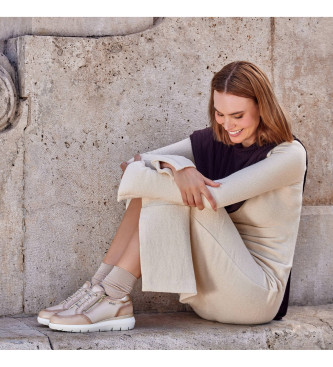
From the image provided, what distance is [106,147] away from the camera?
415 centimetres

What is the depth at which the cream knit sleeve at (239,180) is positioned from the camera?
346 centimetres

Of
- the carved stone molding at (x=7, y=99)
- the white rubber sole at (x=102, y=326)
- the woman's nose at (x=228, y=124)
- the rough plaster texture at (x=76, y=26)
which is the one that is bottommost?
the white rubber sole at (x=102, y=326)

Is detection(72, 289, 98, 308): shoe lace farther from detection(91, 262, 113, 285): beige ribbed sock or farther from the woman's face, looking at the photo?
the woman's face

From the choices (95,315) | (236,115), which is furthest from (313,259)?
(95,315)

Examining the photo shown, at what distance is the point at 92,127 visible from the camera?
4133mm

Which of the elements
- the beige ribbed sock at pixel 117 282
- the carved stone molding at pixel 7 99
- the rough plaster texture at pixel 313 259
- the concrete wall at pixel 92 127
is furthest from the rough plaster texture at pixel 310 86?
the carved stone molding at pixel 7 99

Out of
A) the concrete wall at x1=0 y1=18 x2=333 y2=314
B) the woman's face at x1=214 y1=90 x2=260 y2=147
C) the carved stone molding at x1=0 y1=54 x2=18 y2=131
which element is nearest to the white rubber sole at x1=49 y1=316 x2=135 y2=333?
the concrete wall at x1=0 y1=18 x2=333 y2=314

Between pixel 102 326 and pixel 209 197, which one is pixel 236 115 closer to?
pixel 209 197

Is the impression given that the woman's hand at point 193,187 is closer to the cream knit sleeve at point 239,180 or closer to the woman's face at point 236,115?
the cream knit sleeve at point 239,180

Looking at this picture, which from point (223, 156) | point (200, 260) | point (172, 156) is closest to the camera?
point (200, 260)

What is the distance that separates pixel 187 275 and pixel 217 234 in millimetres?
233

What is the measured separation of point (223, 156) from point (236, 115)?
352 mm

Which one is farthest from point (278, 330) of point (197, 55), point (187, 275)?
point (197, 55)

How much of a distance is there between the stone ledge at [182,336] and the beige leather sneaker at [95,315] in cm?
4
